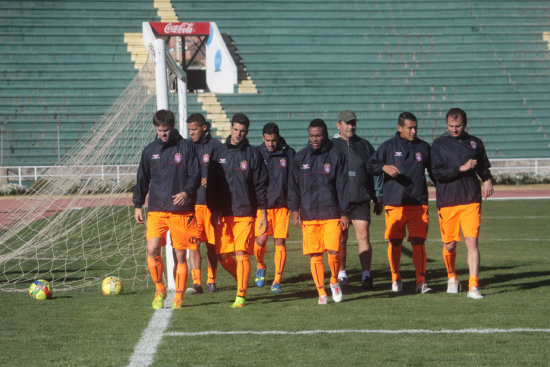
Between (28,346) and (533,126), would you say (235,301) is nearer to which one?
(28,346)

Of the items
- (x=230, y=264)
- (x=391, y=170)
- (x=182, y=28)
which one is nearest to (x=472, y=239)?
(x=391, y=170)

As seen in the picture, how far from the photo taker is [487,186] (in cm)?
796

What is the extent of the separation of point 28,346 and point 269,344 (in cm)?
184

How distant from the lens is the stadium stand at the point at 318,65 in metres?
30.3

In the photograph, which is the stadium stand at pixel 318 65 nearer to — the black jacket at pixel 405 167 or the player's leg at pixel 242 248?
the black jacket at pixel 405 167

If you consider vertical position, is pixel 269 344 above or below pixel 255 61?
below

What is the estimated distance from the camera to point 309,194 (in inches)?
303

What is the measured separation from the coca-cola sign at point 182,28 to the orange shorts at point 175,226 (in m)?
23.6

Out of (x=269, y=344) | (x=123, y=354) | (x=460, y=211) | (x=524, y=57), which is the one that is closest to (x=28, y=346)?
(x=123, y=354)

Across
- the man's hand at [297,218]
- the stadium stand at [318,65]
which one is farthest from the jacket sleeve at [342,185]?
the stadium stand at [318,65]

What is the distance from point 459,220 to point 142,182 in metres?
3.27

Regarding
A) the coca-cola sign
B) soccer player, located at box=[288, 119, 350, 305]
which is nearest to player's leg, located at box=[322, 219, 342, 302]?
soccer player, located at box=[288, 119, 350, 305]

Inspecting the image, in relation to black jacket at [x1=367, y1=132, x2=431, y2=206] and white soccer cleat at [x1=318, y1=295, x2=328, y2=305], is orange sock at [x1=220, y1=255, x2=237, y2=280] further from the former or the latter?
black jacket at [x1=367, y1=132, x2=431, y2=206]

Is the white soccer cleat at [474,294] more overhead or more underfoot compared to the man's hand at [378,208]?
more underfoot
